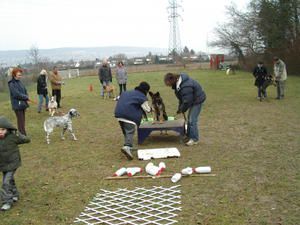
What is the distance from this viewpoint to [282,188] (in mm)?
5953

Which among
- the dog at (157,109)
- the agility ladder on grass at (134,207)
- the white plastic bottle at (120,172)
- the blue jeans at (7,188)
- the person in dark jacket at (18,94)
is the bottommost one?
the agility ladder on grass at (134,207)

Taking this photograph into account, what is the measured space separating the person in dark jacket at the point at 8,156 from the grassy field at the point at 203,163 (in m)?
0.21

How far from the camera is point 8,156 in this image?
18.3 ft

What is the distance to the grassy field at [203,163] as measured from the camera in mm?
5258

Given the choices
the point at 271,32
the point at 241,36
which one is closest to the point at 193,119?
the point at 271,32

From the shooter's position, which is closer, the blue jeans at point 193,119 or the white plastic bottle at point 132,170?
the white plastic bottle at point 132,170

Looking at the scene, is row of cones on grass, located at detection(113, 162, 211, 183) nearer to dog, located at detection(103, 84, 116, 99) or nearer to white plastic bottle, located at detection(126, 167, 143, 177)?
white plastic bottle, located at detection(126, 167, 143, 177)

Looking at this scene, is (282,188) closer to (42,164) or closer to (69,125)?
(42,164)

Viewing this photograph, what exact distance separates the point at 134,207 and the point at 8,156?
200cm

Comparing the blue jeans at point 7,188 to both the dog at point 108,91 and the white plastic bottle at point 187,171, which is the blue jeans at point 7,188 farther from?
the dog at point 108,91

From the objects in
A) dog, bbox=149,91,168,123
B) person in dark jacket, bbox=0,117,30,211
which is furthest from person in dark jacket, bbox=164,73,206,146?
person in dark jacket, bbox=0,117,30,211

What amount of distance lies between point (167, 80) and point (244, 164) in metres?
2.55

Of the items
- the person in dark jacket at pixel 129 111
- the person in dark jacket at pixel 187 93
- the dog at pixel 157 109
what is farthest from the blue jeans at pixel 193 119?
the person in dark jacket at pixel 129 111

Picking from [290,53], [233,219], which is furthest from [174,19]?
[233,219]
